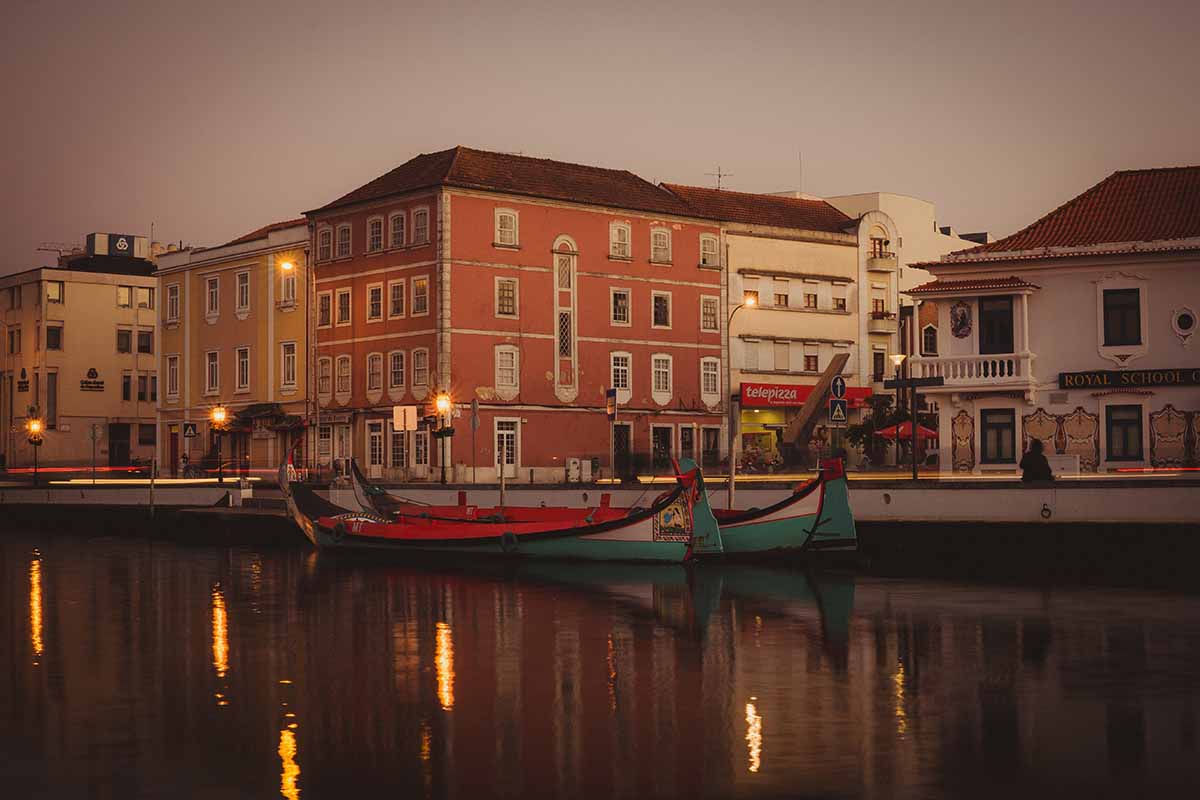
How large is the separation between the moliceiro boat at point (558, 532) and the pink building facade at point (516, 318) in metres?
20.4

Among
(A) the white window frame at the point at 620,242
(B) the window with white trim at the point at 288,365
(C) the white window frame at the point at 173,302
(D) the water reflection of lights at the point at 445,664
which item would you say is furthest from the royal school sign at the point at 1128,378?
(C) the white window frame at the point at 173,302

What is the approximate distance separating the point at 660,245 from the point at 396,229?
12747 millimetres

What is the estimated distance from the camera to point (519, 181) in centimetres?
6931

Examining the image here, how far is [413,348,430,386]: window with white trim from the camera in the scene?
216ft

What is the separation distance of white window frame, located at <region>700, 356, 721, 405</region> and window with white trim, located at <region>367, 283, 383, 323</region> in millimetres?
15692

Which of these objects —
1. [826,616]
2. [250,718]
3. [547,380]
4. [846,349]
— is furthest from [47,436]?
[250,718]

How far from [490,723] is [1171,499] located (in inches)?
847

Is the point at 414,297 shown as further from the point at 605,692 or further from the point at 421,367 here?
the point at 605,692

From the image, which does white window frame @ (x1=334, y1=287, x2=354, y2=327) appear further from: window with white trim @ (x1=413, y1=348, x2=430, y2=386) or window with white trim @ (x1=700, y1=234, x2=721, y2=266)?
window with white trim @ (x1=700, y1=234, x2=721, y2=266)

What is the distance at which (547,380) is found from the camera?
68.3 meters

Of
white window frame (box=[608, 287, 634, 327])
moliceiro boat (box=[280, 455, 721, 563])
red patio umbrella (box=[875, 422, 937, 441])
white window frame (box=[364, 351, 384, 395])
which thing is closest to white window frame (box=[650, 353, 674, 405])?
white window frame (box=[608, 287, 634, 327])

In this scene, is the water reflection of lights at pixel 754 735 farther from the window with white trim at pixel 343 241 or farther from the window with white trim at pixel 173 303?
the window with white trim at pixel 173 303

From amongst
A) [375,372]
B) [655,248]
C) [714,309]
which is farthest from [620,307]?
[375,372]

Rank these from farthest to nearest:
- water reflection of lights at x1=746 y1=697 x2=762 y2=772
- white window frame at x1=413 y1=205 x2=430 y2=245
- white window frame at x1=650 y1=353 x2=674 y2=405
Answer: white window frame at x1=650 y1=353 x2=674 y2=405, white window frame at x1=413 y1=205 x2=430 y2=245, water reflection of lights at x1=746 y1=697 x2=762 y2=772
